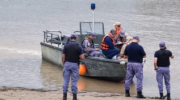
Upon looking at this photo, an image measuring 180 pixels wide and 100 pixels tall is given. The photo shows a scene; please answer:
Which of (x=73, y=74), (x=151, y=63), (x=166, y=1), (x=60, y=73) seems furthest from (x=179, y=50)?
(x=166, y=1)

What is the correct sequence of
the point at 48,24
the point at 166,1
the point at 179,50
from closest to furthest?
1. the point at 179,50
2. the point at 48,24
3. the point at 166,1

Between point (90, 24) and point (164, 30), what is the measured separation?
41.9 ft

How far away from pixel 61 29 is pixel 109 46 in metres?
14.6

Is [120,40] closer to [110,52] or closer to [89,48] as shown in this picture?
[110,52]

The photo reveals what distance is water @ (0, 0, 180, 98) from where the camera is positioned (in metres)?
15.0

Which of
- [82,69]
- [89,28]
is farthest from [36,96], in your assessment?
[89,28]

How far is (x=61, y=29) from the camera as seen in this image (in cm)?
2858

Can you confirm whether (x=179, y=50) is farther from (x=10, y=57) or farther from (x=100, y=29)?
(x=10, y=57)

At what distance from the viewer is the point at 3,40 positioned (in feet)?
77.0

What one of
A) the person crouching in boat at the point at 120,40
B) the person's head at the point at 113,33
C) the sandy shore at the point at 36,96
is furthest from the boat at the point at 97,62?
the sandy shore at the point at 36,96

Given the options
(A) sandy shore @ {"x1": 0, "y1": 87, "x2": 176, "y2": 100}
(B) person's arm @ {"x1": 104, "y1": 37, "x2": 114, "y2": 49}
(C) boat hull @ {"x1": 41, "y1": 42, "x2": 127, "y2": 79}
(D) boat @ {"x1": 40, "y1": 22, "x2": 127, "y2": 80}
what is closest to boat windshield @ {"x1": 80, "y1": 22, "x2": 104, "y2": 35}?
(D) boat @ {"x1": 40, "y1": 22, "x2": 127, "y2": 80}

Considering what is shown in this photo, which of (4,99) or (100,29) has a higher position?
(100,29)

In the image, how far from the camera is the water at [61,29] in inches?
589

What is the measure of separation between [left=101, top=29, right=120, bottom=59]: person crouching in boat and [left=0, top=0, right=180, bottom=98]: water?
3.16ft
